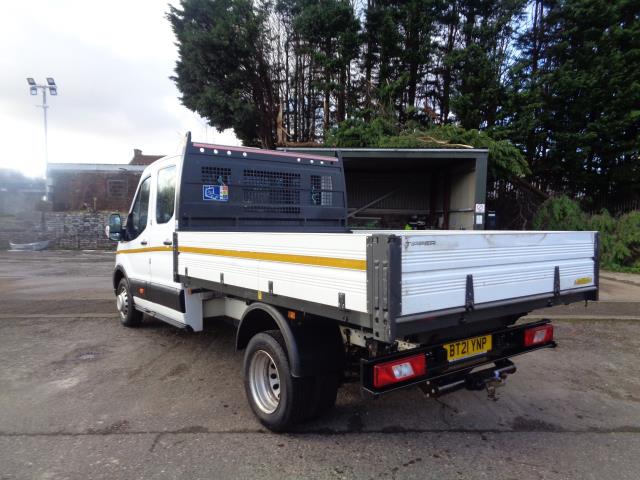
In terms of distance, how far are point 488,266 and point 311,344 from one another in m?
1.36

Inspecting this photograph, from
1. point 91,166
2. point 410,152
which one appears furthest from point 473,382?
point 91,166

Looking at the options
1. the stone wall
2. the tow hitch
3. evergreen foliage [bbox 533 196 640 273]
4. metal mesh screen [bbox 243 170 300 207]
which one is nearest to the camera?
the tow hitch

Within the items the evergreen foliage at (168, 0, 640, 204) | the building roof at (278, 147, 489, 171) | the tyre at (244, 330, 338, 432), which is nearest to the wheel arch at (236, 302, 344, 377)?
the tyre at (244, 330, 338, 432)

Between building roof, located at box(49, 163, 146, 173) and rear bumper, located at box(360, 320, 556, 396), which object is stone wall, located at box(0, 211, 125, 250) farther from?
rear bumper, located at box(360, 320, 556, 396)

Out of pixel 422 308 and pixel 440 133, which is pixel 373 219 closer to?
pixel 440 133

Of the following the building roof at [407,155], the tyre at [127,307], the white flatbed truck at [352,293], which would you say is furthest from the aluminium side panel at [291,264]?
the building roof at [407,155]

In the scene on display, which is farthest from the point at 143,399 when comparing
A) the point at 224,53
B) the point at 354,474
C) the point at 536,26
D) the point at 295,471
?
the point at 536,26

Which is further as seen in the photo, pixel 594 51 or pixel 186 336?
pixel 594 51

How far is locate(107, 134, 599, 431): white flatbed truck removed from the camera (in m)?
2.58

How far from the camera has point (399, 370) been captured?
9.50 feet

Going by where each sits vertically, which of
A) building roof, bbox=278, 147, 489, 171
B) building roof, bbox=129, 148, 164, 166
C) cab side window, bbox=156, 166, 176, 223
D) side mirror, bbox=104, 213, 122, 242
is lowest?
side mirror, bbox=104, 213, 122, 242

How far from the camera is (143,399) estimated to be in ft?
13.7

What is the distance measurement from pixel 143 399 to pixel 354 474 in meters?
2.28

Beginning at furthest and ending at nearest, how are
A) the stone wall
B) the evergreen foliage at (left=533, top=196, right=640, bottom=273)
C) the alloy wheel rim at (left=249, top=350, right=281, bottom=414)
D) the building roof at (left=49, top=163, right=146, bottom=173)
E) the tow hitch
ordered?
the building roof at (left=49, top=163, right=146, bottom=173) < the stone wall < the evergreen foliage at (left=533, top=196, right=640, bottom=273) < the alloy wheel rim at (left=249, top=350, right=281, bottom=414) < the tow hitch
